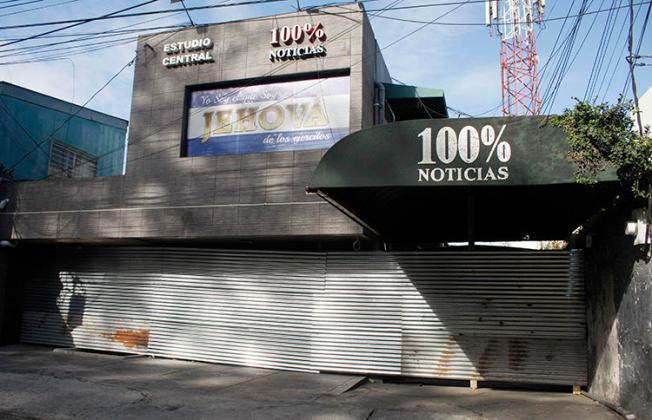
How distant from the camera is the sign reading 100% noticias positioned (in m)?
7.36

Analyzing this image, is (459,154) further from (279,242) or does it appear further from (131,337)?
(131,337)

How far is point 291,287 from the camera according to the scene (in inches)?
471

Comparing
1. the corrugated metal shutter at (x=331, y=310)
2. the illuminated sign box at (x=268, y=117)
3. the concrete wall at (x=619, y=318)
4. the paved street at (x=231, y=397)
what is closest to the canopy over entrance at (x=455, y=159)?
the concrete wall at (x=619, y=318)

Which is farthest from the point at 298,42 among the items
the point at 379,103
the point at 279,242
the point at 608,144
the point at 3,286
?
the point at 3,286

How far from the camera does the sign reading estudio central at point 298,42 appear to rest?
1237 cm

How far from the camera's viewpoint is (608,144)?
7.03 metres

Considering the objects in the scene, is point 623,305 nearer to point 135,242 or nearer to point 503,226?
point 503,226

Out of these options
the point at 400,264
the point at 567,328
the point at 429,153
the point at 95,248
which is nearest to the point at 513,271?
the point at 567,328

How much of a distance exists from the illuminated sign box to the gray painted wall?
1.00 ft

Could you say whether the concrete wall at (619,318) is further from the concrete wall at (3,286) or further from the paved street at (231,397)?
the concrete wall at (3,286)

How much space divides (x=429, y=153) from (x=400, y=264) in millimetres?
4135

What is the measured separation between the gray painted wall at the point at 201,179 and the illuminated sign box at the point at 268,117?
31 cm

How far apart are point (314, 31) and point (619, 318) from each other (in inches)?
327

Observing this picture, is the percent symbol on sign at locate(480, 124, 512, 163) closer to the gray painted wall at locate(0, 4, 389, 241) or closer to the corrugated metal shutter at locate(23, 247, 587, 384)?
the corrugated metal shutter at locate(23, 247, 587, 384)
